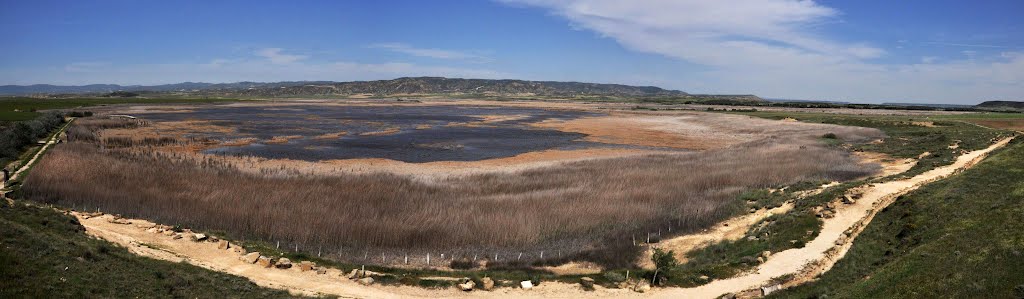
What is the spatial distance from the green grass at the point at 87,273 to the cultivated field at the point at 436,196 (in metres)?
5.04

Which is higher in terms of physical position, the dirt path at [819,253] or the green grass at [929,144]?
the green grass at [929,144]

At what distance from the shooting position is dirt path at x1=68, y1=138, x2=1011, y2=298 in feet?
52.4

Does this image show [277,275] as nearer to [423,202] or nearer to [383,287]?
[383,287]

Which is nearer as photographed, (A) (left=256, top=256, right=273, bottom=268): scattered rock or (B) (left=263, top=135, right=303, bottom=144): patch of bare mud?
(A) (left=256, top=256, right=273, bottom=268): scattered rock

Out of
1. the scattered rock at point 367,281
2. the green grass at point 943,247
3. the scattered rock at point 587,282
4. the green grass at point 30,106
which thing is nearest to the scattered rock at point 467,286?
the scattered rock at point 367,281

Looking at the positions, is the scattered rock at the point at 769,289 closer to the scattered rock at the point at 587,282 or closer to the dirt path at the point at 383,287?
the dirt path at the point at 383,287

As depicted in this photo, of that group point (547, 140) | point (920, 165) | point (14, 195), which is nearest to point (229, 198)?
point (14, 195)

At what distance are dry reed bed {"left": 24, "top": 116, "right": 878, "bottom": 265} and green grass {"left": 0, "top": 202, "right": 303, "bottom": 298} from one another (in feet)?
17.1

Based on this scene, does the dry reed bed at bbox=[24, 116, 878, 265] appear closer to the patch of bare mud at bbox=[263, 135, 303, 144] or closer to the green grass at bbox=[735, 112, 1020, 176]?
the green grass at bbox=[735, 112, 1020, 176]

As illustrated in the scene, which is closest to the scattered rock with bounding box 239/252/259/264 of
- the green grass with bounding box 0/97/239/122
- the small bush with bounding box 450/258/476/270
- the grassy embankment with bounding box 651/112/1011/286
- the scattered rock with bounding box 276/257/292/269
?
the scattered rock with bounding box 276/257/292/269

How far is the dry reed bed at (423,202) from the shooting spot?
2217 centimetres

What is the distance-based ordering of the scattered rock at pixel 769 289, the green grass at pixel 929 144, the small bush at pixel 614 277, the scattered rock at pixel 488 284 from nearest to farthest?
1. the scattered rock at pixel 769 289
2. the scattered rock at pixel 488 284
3. the small bush at pixel 614 277
4. the green grass at pixel 929 144

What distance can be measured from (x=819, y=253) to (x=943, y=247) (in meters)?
3.90

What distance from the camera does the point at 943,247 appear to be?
1495 cm
